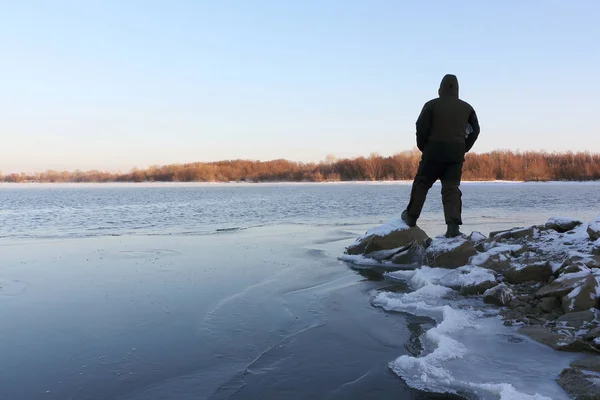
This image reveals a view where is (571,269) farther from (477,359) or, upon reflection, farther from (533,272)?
(477,359)

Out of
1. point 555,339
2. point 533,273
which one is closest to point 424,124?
point 533,273

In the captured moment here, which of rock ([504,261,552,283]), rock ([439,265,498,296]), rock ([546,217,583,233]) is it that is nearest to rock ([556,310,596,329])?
rock ([439,265,498,296])

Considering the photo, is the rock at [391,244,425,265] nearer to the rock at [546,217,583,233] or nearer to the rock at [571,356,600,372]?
the rock at [546,217,583,233]

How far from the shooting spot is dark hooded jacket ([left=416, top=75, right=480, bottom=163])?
823cm

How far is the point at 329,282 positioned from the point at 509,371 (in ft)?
12.7

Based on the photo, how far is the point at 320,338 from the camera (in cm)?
478

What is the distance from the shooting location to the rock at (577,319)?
488cm

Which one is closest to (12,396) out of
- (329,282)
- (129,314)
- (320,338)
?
(129,314)

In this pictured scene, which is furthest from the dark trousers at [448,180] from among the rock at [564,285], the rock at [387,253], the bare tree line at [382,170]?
the bare tree line at [382,170]

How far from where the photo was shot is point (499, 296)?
19.9 ft

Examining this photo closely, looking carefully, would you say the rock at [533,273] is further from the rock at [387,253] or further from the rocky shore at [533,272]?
the rock at [387,253]

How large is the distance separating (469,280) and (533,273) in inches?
41.7

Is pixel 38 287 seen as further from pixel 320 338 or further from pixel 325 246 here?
pixel 325 246

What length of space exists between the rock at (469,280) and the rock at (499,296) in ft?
1.01
